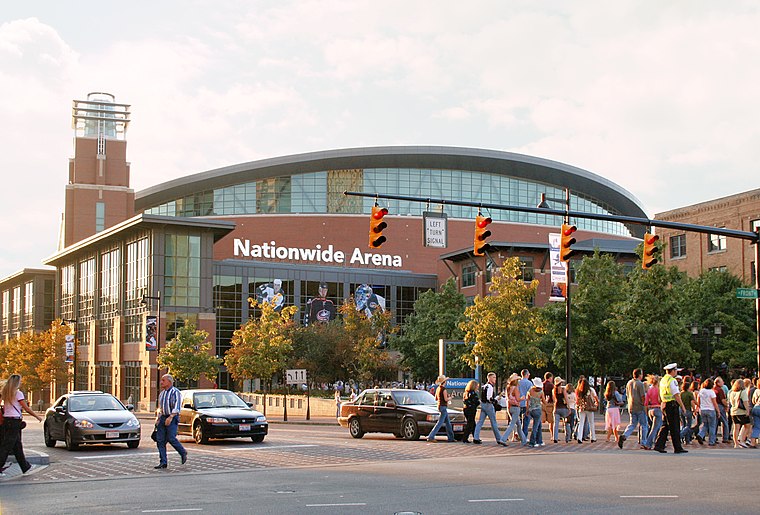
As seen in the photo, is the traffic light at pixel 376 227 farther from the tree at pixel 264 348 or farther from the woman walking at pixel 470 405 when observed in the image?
the tree at pixel 264 348

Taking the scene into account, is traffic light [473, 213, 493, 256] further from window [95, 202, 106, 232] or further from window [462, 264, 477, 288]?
window [95, 202, 106, 232]

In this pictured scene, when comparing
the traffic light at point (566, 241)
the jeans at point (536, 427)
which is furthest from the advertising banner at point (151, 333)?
the jeans at point (536, 427)

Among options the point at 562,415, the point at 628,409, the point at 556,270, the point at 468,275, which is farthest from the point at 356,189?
the point at 628,409

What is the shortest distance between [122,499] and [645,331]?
114 feet

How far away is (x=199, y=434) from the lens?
82.7ft

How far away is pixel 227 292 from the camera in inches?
3329

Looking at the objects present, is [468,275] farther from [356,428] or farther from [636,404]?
[636,404]

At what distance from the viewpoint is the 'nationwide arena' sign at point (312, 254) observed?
308ft

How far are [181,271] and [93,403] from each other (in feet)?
151

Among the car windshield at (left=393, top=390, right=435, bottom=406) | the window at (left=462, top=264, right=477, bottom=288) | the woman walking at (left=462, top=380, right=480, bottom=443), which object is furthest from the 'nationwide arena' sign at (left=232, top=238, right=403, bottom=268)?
the woman walking at (left=462, top=380, right=480, bottom=443)

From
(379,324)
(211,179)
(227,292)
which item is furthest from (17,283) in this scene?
(379,324)

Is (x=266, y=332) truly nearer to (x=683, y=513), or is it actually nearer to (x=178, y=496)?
(x=178, y=496)

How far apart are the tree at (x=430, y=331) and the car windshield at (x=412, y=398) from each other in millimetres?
36290

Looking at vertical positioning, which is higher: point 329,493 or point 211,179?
point 211,179
